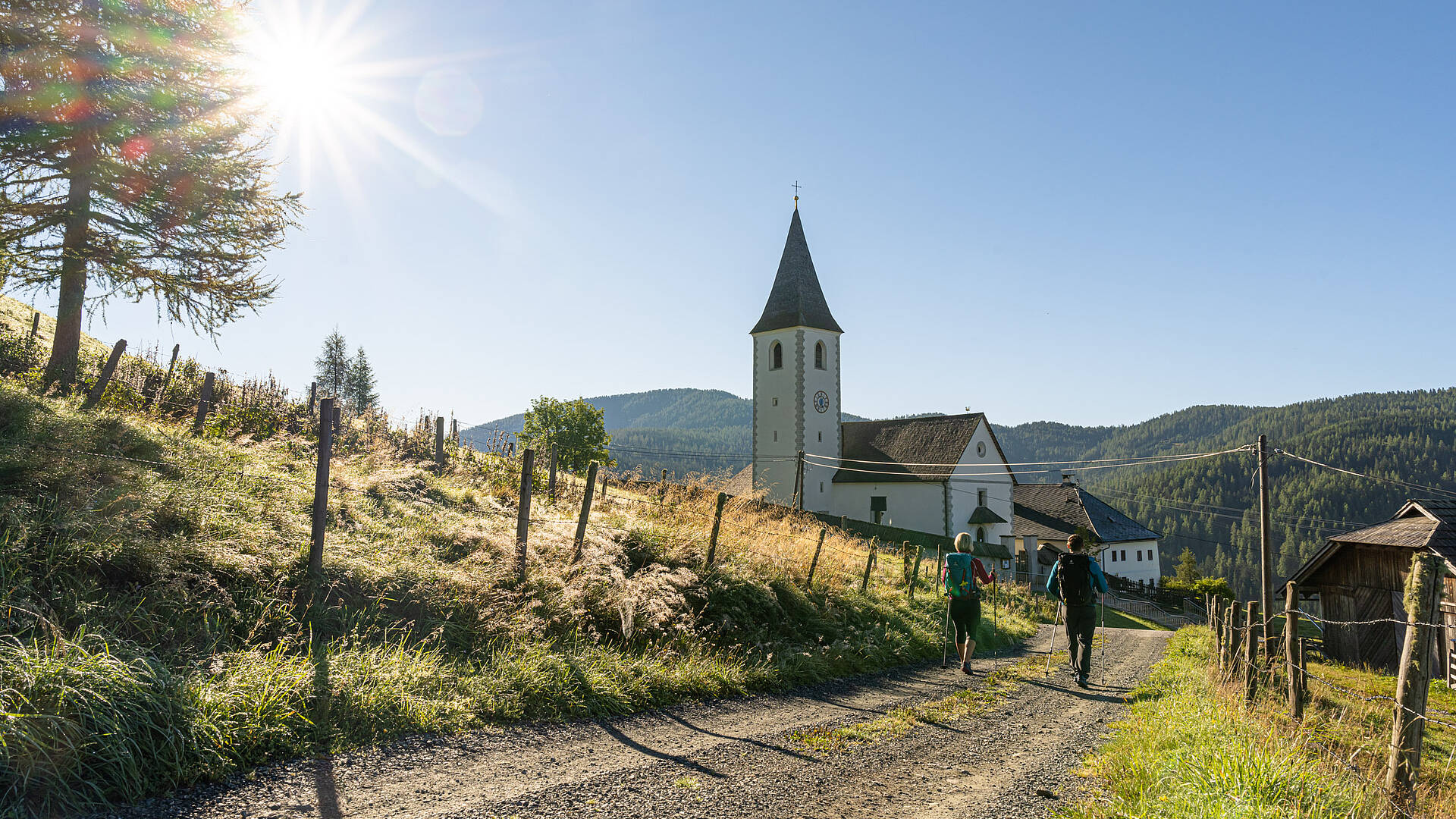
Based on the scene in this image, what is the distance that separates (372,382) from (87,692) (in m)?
77.3

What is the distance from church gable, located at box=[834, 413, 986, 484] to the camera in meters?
37.4

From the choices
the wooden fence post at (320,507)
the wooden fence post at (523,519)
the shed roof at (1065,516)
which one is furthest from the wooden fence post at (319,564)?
the shed roof at (1065,516)

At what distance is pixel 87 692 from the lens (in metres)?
4.25

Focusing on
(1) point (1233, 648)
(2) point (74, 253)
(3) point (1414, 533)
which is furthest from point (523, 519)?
(3) point (1414, 533)

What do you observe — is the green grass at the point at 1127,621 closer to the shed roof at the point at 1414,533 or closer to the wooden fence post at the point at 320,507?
the shed roof at the point at 1414,533

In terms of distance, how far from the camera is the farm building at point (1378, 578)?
19.5 metres

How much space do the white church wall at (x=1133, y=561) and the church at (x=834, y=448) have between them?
15.7 meters

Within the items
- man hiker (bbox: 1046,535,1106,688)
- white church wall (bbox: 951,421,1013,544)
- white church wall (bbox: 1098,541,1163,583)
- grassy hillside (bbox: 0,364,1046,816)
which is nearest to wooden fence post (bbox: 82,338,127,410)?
grassy hillside (bbox: 0,364,1046,816)

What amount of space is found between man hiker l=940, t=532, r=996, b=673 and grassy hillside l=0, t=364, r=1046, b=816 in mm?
1222

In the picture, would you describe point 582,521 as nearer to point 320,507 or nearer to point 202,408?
point 320,507

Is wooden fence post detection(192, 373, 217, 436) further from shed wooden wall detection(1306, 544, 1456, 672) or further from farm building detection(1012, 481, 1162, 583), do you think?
farm building detection(1012, 481, 1162, 583)

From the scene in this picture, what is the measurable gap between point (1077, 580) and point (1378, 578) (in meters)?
21.0

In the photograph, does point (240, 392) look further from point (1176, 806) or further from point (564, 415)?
point (564, 415)

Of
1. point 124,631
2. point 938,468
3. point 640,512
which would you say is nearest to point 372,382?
point 938,468
